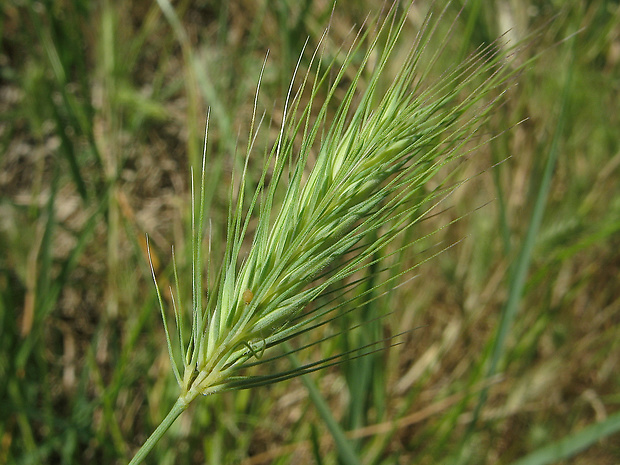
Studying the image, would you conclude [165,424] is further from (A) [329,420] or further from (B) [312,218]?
(A) [329,420]

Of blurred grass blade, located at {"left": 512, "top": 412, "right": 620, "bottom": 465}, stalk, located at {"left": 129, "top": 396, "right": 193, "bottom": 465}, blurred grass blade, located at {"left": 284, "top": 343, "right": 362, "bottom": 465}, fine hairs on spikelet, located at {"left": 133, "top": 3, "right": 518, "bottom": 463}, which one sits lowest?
blurred grass blade, located at {"left": 512, "top": 412, "right": 620, "bottom": 465}

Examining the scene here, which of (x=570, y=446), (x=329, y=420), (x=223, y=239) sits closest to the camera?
(x=329, y=420)

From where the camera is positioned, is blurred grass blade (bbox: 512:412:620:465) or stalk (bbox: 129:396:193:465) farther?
blurred grass blade (bbox: 512:412:620:465)

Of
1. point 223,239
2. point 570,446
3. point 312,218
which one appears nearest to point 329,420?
point 312,218

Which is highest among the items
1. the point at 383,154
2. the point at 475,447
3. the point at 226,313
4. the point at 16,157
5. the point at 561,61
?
the point at 16,157

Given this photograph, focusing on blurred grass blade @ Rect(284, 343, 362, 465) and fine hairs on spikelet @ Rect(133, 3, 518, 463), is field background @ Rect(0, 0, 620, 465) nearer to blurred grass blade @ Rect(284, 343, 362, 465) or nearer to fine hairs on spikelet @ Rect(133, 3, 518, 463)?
blurred grass blade @ Rect(284, 343, 362, 465)

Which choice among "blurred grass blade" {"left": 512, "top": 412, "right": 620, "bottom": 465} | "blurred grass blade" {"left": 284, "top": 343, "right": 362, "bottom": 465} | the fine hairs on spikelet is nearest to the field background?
"blurred grass blade" {"left": 512, "top": 412, "right": 620, "bottom": 465}

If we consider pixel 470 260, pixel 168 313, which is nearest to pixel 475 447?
pixel 470 260

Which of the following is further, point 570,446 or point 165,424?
point 570,446

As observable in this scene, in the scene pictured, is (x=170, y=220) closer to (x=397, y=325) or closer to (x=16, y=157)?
(x=16, y=157)
